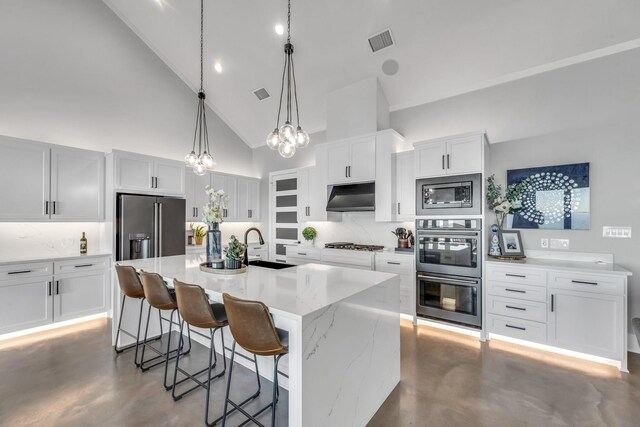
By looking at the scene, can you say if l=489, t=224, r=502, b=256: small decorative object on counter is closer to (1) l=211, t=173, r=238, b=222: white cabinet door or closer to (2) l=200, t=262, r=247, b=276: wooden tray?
(2) l=200, t=262, r=247, b=276: wooden tray

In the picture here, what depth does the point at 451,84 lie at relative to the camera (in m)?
4.04

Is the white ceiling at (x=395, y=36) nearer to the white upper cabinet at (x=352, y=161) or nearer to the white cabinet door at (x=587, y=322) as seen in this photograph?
the white upper cabinet at (x=352, y=161)

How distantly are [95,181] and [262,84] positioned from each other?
3.02m

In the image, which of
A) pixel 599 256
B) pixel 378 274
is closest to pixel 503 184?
pixel 599 256

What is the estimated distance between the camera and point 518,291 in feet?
10.3

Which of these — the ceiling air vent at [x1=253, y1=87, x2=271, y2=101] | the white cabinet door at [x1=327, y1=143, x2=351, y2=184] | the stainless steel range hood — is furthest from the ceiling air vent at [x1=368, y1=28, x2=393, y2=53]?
the ceiling air vent at [x1=253, y1=87, x2=271, y2=101]

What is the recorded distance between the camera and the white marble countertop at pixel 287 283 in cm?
168

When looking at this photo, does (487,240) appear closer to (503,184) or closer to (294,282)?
(503,184)

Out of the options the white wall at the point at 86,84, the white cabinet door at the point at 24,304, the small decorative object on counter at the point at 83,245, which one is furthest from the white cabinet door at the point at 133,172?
the white cabinet door at the point at 24,304

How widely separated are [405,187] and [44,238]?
5.05 metres

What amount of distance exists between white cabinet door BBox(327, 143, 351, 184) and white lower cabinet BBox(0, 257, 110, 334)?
11.6ft

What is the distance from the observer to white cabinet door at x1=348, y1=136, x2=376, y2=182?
429 cm

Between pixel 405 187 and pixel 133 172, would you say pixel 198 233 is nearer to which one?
pixel 133 172

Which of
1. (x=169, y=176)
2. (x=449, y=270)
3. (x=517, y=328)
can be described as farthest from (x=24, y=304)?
(x=517, y=328)
